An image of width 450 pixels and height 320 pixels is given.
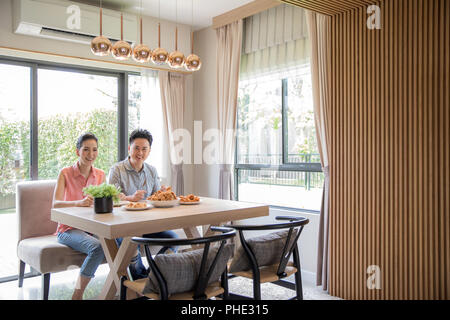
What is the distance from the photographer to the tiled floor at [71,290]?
3375 mm

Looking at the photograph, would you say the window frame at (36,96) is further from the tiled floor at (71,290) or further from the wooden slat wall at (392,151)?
the wooden slat wall at (392,151)

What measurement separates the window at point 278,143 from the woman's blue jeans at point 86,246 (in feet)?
6.72

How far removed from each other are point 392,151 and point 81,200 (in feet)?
7.83

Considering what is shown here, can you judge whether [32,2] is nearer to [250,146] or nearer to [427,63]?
[250,146]

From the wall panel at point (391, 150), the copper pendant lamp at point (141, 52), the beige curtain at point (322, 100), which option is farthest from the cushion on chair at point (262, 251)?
the copper pendant lamp at point (141, 52)

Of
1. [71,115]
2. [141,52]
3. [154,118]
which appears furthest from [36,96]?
[141,52]

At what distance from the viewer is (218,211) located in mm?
2656

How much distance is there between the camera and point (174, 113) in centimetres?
487

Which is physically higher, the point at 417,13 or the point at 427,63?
the point at 417,13

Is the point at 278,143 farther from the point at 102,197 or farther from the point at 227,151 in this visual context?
the point at 102,197

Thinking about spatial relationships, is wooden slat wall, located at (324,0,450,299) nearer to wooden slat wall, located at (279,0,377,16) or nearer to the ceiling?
wooden slat wall, located at (279,0,377,16)

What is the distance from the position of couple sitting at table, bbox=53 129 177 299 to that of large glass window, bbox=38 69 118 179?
1.04 meters

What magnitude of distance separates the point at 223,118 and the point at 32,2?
88.9 inches
